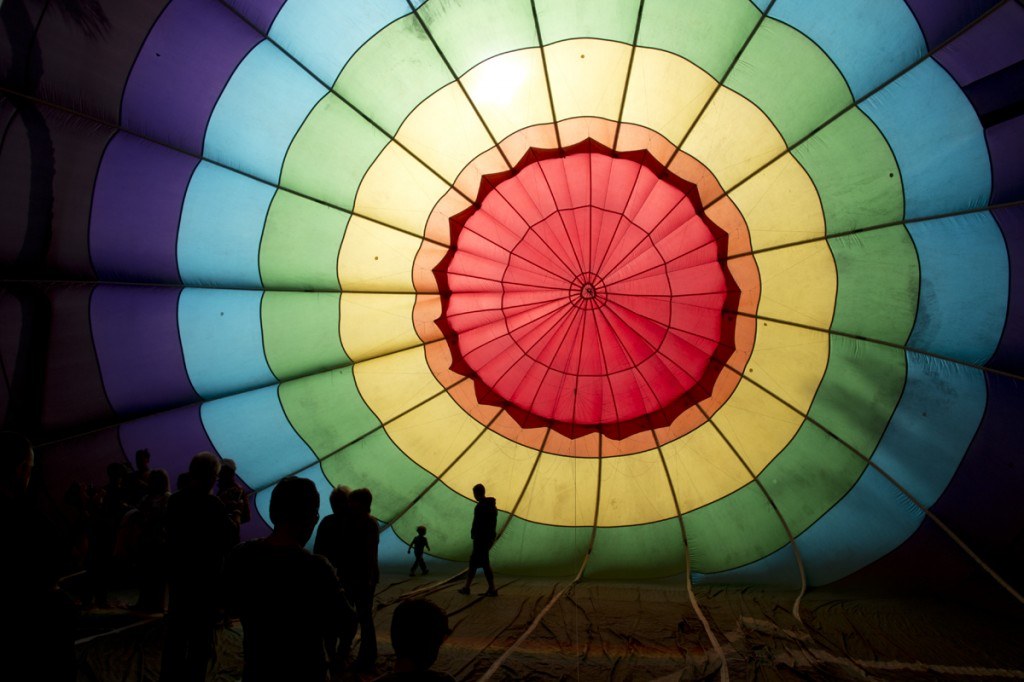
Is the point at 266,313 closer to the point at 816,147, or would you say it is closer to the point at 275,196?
the point at 275,196

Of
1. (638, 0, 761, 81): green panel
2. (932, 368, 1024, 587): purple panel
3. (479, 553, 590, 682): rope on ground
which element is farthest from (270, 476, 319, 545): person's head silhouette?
(932, 368, 1024, 587): purple panel

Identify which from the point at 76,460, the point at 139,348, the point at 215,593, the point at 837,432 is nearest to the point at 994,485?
the point at 837,432

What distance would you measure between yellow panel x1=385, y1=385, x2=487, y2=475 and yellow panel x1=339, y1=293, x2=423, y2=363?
21.8 inches

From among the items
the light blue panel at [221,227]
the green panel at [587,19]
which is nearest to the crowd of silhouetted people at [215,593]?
the light blue panel at [221,227]

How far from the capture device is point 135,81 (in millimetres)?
4328

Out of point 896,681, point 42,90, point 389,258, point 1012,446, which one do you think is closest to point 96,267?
point 42,90

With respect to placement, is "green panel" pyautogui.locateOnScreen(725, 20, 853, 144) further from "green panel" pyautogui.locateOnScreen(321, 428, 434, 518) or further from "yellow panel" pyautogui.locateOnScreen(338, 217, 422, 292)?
"green panel" pyautogui.locateOnScreen(321, 428, 434, 518)

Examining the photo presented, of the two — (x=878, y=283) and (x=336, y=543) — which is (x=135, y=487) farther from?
(x=878, y=283)

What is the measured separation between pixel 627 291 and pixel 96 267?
3957 mm

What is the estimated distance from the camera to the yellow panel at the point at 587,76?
473cm

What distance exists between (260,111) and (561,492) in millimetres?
3857

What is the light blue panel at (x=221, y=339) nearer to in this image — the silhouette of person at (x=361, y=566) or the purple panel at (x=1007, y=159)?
the silhouette of person at (x=361, y=566)

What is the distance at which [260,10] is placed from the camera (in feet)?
14.6

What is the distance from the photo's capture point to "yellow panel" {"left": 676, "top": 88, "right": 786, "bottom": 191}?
15.9 ft
